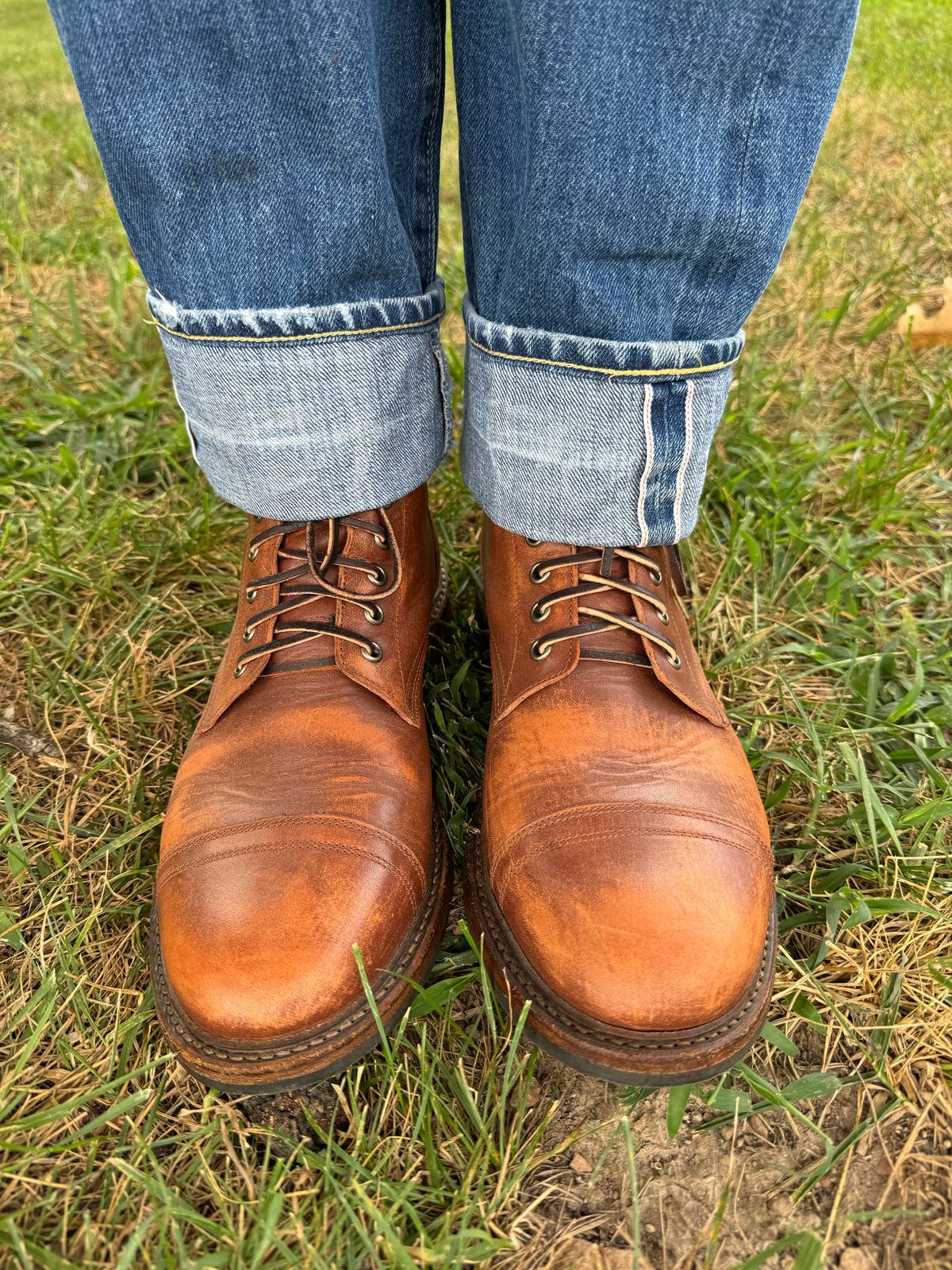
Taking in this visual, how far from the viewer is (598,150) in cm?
72

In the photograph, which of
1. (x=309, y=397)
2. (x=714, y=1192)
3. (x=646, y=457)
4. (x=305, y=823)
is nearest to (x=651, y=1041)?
(x=714, y=1192)

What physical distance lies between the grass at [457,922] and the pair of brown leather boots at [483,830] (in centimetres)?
8

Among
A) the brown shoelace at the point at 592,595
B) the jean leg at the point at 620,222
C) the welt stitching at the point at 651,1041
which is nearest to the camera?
the jean leg at the point at 620,222

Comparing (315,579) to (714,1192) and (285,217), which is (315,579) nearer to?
(285,217)

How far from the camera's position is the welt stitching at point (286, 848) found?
2.80 ft

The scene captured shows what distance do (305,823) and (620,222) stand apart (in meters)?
0.67

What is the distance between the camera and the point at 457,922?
98 cm

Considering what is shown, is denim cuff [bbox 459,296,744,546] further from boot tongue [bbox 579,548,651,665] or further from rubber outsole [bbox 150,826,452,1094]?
rubber outsole [bbox 150,826,452,1094]

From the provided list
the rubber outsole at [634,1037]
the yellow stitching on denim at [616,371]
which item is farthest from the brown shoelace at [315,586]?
the rubber outsole at [634,1037]

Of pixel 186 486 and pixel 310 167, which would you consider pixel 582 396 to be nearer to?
pixel 310 167

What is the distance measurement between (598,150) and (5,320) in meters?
1.78

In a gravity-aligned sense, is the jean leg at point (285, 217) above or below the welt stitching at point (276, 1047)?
above

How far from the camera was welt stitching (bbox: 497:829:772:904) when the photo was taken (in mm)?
834

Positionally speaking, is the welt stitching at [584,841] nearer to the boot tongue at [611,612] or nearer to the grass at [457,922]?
the grass at [457,922]
